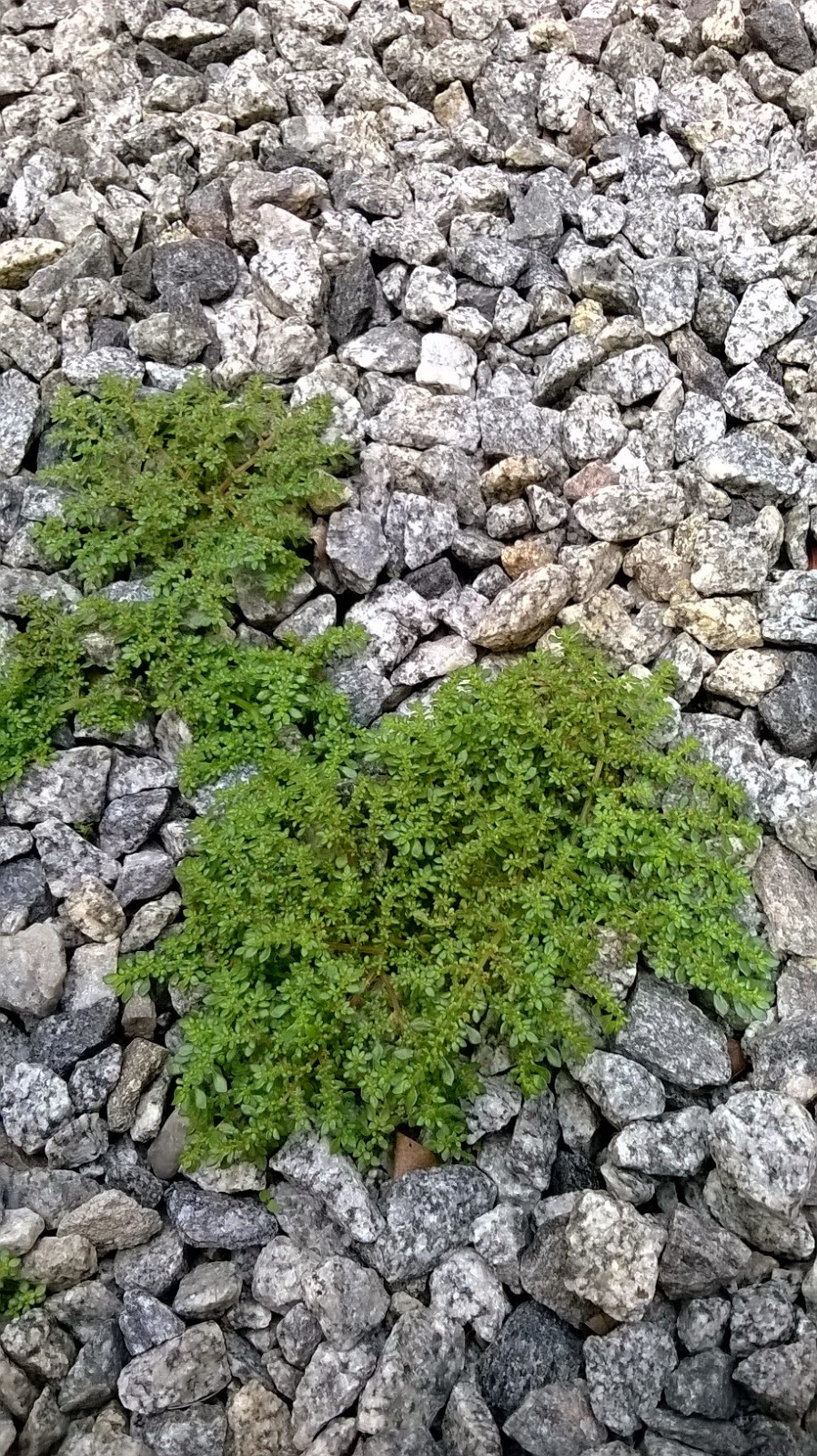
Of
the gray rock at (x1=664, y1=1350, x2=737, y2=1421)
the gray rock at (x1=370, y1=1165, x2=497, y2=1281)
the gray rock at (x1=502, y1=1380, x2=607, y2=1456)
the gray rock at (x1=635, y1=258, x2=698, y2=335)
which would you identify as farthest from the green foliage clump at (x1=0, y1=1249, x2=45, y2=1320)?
the gray rock at (x1=635, y1=258, x2=698, y2=335)

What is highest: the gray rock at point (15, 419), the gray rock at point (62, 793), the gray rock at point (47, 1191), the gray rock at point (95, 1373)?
the gray rock at point (15, 419)

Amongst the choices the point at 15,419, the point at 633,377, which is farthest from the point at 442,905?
the point at 15,419

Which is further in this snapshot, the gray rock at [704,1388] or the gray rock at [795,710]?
the gray rock at [795,710]

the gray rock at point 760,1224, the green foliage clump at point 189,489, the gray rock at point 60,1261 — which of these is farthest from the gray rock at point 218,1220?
the green foliage clump at point 189,489

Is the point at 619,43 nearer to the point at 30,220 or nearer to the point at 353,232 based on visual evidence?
the point at 353,232

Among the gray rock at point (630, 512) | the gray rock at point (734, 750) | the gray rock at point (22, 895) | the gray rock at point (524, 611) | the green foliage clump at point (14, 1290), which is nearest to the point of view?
the green foliage clump at point (14, 1290)

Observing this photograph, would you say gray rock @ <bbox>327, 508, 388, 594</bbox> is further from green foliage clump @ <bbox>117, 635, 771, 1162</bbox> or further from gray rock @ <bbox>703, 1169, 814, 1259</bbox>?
gray rock @ <bbox>703, 1169, 814, 1259</bbox>

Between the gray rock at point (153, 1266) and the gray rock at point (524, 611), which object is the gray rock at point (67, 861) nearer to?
the gray rock at point (153, 1266)

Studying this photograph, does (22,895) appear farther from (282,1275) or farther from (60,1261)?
(282,1275)
